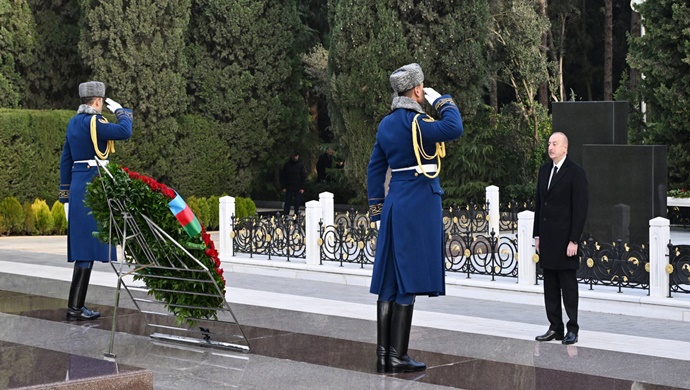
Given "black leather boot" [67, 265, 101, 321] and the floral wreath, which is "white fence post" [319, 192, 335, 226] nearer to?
"black leather boot" [67, 265, 101, 321]

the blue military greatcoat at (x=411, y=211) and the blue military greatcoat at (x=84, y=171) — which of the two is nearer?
the blue military greatcoat at (x=411, y=211)

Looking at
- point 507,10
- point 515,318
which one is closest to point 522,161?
point 507,10

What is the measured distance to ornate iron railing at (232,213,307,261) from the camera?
15234 mm

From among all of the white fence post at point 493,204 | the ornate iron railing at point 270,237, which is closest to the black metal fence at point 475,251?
the ornate iron railing at point 270,237

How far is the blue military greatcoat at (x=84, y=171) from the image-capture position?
32.3ft

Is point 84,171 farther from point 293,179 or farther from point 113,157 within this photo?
point 293,179

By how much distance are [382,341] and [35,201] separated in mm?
16106

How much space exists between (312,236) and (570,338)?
253 inches

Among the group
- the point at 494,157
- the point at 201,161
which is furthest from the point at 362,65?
the point at 201,161

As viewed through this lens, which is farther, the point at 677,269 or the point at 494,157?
the point at 494,157

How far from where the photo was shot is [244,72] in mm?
27094

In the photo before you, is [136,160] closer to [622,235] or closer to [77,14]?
[77,14]

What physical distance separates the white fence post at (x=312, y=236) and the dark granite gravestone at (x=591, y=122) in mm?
3354

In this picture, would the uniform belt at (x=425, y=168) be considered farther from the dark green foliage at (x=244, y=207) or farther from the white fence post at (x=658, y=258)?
the dark green foliage at (x=244, y=207)
